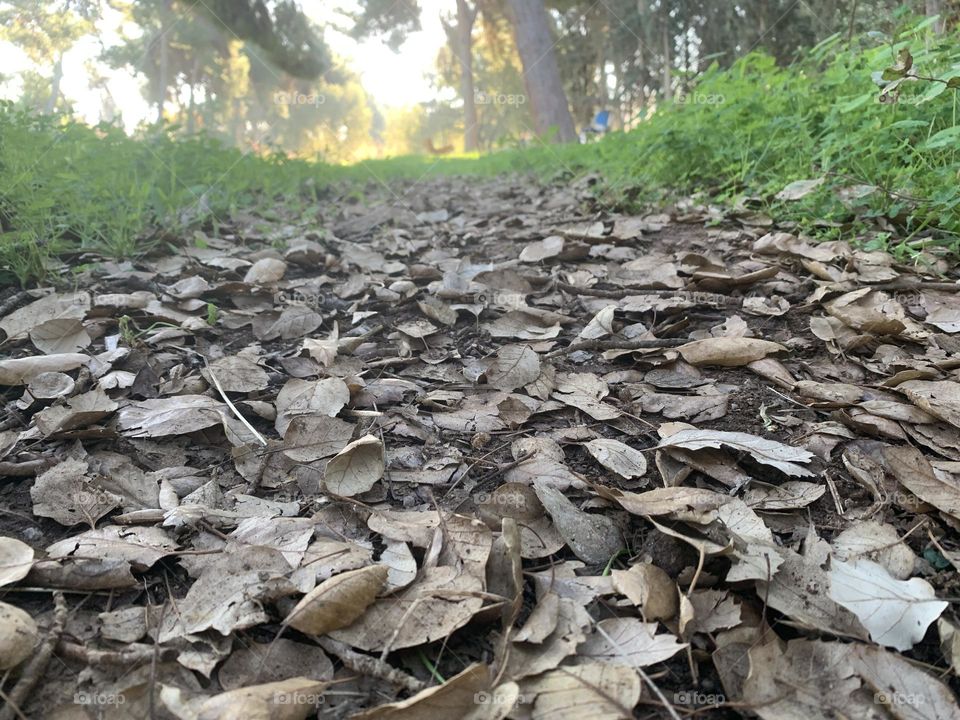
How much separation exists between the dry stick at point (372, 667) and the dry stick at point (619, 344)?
105 centimetres

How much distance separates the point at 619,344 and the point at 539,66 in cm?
861

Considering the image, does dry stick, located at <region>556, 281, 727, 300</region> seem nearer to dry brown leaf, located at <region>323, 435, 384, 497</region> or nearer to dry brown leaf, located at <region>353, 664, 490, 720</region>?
dry brown leaf, located at <region>323, 435, 384, 497</region>

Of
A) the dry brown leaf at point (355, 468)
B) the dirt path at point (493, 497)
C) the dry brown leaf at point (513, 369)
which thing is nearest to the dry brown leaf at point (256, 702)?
the dirt path at point (493, 497)

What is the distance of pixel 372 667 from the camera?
2.69 ft

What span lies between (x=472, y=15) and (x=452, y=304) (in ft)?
54.6

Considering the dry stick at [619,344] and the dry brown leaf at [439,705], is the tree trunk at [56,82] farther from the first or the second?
the dry brown leaf at [439,705]

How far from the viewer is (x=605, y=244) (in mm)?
2666

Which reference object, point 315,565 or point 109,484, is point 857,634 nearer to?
point 315,565

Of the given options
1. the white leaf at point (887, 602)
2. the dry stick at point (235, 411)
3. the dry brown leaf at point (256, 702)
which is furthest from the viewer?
the dry stick at point (235, 411)

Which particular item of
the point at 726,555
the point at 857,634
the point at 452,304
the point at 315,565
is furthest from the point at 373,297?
the point at 857,634

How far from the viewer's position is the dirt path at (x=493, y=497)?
0.82 metres

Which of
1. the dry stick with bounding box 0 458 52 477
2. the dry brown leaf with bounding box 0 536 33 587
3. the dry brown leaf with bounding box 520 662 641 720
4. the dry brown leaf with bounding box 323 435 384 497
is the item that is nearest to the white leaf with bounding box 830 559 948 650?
the dry brown leaf with bounding box 520 662 641 720

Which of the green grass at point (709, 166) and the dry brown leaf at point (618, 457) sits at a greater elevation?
the green grass at point (709, 166)

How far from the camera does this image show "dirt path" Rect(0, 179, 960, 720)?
0.82 meters
